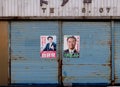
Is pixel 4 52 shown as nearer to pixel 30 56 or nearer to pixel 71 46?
pixel 30 56

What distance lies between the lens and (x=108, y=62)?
1727 cm

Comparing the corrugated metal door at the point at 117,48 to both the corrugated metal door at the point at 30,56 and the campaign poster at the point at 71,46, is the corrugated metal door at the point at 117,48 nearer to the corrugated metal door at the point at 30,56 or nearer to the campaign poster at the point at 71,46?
the campaign poster at the point at 71,46

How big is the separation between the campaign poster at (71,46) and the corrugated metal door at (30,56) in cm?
44

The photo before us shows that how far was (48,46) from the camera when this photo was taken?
56.6 ft

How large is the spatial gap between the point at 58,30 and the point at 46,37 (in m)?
0.49

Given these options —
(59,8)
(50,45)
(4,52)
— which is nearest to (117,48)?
(50,45)

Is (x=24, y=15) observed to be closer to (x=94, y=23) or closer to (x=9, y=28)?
(x=9, y=28)

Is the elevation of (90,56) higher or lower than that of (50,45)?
lower

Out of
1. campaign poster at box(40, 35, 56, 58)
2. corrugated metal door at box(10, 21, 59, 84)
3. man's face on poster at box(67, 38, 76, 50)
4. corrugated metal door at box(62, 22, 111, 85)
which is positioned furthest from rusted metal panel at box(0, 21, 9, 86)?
man's face on poster at box(67, 38, 76, 50)

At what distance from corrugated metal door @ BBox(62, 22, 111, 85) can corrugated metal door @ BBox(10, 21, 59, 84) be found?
46cm

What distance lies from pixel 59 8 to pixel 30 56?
1.95 metres

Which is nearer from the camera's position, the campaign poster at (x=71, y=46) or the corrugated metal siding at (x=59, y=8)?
the corrugated metal siding at (x=59, y=8)

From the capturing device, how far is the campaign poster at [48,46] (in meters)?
17.2

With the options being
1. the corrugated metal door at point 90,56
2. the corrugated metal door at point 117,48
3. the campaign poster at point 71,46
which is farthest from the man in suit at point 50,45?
the corrugated metal door at point 117,48
